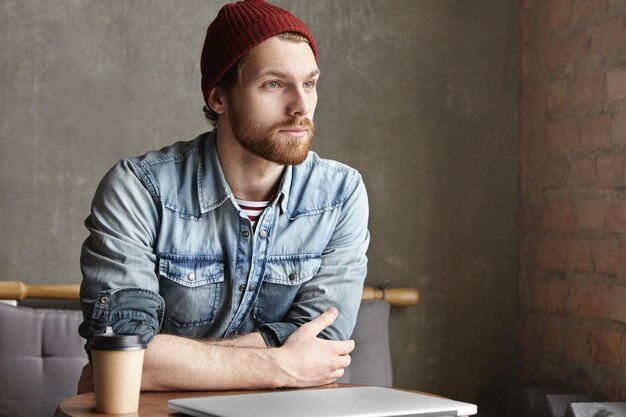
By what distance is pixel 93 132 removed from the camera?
2686mm

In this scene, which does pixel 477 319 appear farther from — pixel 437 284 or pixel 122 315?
pixel 122 315

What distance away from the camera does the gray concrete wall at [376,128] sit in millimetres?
2633

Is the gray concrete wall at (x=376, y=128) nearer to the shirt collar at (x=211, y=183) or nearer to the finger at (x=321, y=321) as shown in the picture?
the shirt collar at (x=211, y=183)

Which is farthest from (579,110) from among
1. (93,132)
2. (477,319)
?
(93,132)

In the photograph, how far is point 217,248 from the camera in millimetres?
1646

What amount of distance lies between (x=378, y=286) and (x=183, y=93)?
3.15 feet

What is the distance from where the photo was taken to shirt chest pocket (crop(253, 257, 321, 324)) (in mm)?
1678

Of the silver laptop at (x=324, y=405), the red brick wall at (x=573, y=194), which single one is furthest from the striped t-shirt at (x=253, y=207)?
→ the red brick wall at (x=573, y=194)

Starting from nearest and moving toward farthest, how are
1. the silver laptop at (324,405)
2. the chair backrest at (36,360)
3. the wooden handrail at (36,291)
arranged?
the silver laptop at (324,405) < the chair backrest at (36,360) < the wooden handrail at (36,291)

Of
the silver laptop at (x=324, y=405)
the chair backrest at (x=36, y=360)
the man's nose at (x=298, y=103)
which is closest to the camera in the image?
the silver laptop at (x=324, y=405)

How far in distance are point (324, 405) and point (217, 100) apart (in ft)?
2.90

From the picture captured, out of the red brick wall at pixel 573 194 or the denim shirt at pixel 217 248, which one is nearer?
the denim shirt at pixel 217 248

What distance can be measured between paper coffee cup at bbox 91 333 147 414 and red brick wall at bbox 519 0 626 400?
1.79m

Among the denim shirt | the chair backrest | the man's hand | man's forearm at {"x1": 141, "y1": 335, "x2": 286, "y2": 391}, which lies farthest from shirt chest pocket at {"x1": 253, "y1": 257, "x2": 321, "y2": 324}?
the chair backrest
